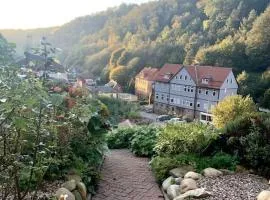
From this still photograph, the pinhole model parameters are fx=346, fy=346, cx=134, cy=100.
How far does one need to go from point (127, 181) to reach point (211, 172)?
5.14 feet

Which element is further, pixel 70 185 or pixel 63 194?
pixel 70 185

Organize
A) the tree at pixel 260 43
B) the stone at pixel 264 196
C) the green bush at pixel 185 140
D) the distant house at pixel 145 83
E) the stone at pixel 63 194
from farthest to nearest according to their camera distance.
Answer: the distant house at pixel 145 83 < the tree at pixel 260 43 < the green bush at pixel 185 140 < the stone at pixel 264 196 < the stone at pixel 63 194

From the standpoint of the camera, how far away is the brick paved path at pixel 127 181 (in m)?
5.79

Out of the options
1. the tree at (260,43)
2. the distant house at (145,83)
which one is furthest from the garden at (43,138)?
the distant house at (145,83)

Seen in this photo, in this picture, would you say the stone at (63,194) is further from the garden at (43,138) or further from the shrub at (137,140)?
the shrub at (137,140)

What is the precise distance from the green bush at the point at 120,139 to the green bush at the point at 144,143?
1.02m

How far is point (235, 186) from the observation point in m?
5.59

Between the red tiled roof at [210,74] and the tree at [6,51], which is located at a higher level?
the tree at [6,51]

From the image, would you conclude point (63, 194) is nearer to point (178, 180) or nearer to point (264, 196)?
point (178, 180)

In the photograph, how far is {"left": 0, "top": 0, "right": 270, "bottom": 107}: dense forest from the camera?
36812 mm

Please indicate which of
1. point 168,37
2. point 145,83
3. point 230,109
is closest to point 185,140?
point 230,109

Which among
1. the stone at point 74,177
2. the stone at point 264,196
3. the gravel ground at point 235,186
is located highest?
the stone at point 74,177

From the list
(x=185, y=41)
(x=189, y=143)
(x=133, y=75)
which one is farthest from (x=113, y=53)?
(x=189, y=143)

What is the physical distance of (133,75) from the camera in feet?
153
